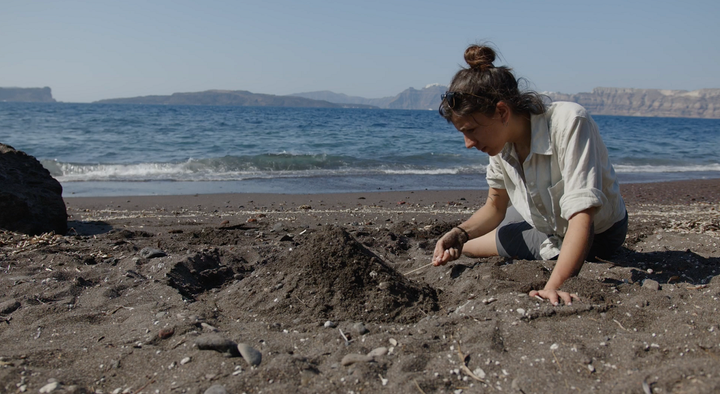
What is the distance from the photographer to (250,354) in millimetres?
2127

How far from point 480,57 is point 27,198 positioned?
491 cm

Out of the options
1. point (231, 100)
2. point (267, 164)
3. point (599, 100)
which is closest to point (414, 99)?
point (599, 100)

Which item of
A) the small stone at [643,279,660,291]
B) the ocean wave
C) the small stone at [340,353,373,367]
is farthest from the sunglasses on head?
the ocean wave

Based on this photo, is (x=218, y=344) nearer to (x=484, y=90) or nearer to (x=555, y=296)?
(x=555, y=296)

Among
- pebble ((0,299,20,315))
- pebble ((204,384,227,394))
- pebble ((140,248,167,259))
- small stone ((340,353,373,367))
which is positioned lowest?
pebble ((0,299,20,315))

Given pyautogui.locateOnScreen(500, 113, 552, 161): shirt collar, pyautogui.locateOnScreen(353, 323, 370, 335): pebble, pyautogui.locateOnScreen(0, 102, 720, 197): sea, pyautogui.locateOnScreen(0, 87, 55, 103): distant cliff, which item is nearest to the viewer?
pyautogui.locateOnScreen(353, 323, 370, 335): pebble

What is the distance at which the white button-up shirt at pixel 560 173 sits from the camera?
2506mm

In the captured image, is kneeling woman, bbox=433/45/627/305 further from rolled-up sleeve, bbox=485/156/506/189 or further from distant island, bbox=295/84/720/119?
distant island, bbox=295/84/720/119

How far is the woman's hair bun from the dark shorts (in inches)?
54.1

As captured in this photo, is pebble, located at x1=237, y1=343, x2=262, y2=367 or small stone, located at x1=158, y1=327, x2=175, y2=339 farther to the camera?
small stone, located at x1=158, y1=327, x2=175, y2=339

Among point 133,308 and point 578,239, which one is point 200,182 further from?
point 578,239

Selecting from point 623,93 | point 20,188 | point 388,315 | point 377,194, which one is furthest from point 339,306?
point 623,93

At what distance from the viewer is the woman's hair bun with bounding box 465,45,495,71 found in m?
2.56

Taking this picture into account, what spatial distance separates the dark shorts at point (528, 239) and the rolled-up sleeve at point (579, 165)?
77 cm
